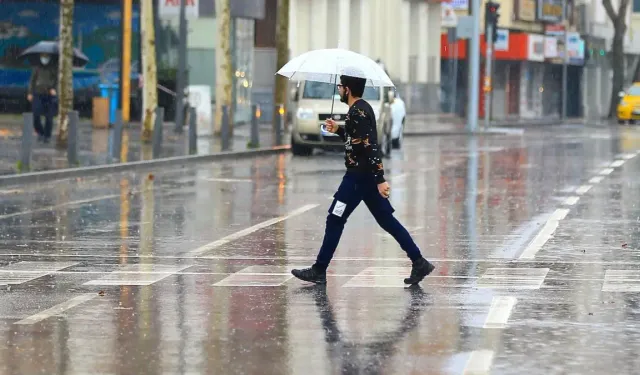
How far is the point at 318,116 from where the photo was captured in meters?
33.7

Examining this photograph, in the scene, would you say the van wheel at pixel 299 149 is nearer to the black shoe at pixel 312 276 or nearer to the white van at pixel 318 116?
the white van at pixel 318 116

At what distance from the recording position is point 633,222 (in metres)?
17.9

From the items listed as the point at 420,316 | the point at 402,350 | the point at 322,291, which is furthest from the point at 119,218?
the point at 402,350

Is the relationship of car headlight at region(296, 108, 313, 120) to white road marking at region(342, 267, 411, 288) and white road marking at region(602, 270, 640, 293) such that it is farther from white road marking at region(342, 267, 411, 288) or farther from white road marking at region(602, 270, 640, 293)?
white road marking at region(602, 270, 640, 293)

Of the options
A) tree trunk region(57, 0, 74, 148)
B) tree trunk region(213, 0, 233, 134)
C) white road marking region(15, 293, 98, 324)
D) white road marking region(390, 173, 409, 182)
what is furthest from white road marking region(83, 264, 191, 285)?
tree trunk region(213, 0, 233, 134)

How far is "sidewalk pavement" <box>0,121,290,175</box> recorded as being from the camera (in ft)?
90.1

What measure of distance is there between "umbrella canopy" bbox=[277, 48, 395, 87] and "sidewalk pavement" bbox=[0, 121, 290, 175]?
462 inches

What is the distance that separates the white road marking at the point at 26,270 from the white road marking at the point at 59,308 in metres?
1.02

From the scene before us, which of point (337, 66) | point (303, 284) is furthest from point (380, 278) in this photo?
point (337, 66)

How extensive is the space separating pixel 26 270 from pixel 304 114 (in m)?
20.9

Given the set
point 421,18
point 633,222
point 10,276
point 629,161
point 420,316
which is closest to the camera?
point 420,316

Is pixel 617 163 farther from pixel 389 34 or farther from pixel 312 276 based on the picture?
pixel 389 34

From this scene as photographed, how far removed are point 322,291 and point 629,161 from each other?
833 inches

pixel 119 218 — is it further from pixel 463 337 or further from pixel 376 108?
pixel 376 108
